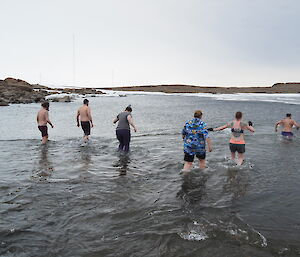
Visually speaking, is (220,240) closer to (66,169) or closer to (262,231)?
(262,231)

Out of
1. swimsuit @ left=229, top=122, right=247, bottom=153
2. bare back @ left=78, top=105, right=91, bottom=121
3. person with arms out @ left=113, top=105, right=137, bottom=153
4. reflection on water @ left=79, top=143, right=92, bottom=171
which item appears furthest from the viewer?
bare back @ left=78, top=105, right=91, bottom=121

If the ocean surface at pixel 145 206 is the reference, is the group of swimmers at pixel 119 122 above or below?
above

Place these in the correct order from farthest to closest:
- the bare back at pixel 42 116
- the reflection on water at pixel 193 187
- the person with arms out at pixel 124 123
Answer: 1. the bare back at pixel 42 116
2. the person with arms out at pixel 124 123
3. the reflection on water at pixel 193 187

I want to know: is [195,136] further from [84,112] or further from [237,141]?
[84,112]

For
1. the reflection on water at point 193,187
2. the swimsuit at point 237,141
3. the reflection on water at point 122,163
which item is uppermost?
the swimsuit at point 237,141

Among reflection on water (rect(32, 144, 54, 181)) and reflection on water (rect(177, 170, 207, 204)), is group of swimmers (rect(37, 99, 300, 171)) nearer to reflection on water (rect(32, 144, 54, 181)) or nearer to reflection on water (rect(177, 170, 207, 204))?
reflection on water (rect(177, 170, 207, 204))

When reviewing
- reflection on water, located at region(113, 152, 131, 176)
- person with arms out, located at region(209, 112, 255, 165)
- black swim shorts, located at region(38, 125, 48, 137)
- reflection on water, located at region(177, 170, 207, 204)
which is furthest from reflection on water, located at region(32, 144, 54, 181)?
person with arms out, located at region(209, 112, 255, 165)

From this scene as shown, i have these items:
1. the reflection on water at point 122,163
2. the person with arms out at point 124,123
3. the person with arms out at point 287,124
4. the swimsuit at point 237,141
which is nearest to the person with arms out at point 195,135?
the swimsuit at point 237,141

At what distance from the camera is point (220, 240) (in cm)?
470

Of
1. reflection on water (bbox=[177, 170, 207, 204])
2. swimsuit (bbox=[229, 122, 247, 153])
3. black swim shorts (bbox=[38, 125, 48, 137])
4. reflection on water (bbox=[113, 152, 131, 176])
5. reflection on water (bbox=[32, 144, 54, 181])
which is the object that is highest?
swimsuit (bbox=[229, 122, 247, 153])

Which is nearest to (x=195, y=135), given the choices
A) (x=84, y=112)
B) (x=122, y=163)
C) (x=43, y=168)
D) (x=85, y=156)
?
(x=122, y=163)

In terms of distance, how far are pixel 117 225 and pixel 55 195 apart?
2.25 metres

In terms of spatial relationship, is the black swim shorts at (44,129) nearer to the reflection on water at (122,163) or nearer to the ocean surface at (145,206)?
the ocean surface at (145,206)

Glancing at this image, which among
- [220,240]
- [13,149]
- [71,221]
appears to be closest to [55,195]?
[71,221]
